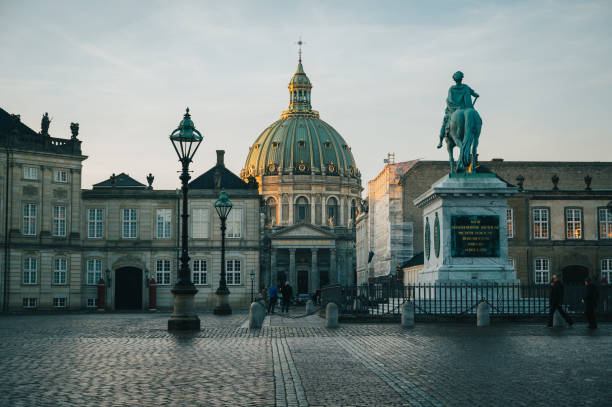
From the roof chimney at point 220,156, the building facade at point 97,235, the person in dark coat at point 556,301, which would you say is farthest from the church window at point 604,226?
the person in dark coat at point 556,301

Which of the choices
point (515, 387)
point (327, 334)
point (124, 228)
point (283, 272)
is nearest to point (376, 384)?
point (515, 387)

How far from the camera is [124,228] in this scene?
204ft

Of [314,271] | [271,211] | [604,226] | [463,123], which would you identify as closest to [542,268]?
[604,226]

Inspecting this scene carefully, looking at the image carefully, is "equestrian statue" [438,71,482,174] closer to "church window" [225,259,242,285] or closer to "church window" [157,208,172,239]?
"church window" [225,259,242,285]

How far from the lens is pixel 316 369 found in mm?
13586

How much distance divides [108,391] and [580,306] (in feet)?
72.0

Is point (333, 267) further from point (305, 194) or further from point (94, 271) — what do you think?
point (94, 271)

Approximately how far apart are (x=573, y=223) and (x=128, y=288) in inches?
1299

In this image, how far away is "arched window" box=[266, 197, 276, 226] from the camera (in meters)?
151

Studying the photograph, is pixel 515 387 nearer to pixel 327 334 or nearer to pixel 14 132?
pixel 327 334

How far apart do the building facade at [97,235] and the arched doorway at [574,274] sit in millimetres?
23025

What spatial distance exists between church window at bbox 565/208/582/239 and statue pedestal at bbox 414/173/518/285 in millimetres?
37041

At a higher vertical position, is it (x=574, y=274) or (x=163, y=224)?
(x=163, y=224)

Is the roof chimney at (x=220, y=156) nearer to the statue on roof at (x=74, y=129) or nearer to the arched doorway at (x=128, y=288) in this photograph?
the arched doorway at (x=128, y=288)
